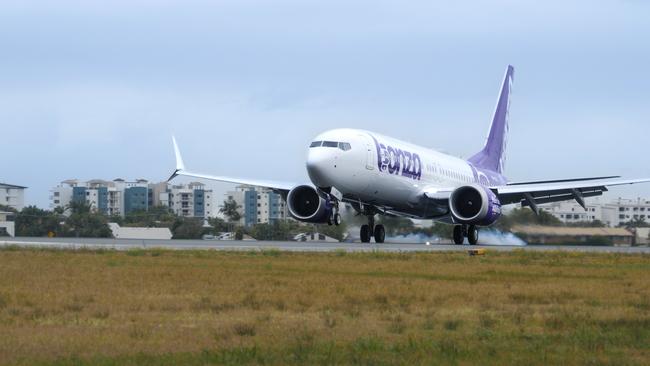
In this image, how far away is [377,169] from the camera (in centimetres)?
4662

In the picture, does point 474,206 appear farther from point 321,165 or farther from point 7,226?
point 7,226

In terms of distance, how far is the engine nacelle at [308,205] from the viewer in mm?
49438

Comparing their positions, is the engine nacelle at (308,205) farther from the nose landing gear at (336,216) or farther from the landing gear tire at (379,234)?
the landing gear tire at (379,234)

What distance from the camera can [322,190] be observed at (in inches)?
1809

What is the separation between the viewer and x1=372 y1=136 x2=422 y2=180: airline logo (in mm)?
47219

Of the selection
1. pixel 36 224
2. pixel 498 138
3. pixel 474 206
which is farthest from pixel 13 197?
pixel 474 206

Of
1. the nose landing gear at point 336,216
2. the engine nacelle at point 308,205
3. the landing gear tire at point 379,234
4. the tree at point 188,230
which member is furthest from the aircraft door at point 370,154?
the tree at point 188,230

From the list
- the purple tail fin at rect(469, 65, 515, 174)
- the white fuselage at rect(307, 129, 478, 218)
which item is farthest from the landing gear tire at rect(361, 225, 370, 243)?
the purple tail fin at rect(469, 65, 515, 174)

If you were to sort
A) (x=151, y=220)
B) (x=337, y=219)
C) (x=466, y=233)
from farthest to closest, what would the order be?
(x=151, y=220) → (x=466, y=233) → (x=337, y=219)

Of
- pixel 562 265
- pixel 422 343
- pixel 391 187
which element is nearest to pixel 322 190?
pixel 391 187

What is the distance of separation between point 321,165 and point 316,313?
86.4 feet

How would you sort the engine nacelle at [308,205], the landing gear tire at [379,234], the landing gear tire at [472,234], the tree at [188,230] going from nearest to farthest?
1. the engine nacelle at [308,205]
2. the landing gear tire at [379,234]
3. the landing gear tire at [472,234]
4. the tree at [188,230]

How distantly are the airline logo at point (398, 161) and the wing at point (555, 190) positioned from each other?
5.00 m

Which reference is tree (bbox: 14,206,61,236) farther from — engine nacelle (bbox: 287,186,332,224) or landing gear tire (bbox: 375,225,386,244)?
landing gear tire (bbox: 375,225,386,244)
